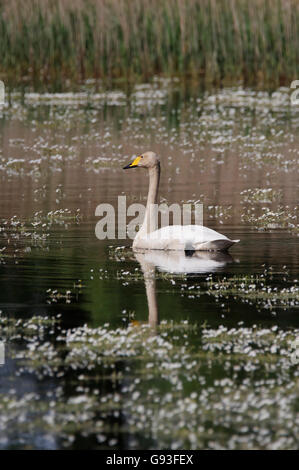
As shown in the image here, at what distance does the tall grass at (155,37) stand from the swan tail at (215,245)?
2296cm

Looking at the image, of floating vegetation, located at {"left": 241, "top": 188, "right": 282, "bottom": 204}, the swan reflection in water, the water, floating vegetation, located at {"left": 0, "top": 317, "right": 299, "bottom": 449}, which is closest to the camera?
floating vegetation, located at {"left": 0, "top": 317, "right": 299, "bottom": 449}

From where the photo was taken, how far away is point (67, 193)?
76.0 ft

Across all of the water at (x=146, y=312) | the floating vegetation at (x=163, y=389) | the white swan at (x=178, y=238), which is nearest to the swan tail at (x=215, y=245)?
the white swan at (x=178, y=238)

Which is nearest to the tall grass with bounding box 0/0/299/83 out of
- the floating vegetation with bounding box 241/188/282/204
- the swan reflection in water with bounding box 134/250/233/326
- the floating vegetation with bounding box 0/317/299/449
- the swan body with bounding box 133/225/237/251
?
the floating vegetation with bounding box 241/188/282/204

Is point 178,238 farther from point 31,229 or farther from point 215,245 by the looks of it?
point 31,229

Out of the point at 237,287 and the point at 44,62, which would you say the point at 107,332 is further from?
the point at 44,62

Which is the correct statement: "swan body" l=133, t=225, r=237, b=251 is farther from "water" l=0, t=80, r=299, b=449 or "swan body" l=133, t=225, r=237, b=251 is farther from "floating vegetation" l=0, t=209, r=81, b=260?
"floating vegetation" l=0, t=209, r=81, b=260

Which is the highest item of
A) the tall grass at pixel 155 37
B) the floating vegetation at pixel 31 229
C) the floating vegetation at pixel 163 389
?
the tall grass at pixel 155 37

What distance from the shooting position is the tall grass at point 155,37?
3900 cm

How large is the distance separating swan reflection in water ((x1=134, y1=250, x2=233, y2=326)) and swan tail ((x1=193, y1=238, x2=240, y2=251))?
0.31 ft

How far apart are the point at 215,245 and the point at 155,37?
80.3ft

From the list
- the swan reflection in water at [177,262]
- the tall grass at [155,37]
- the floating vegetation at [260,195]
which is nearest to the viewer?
the swan reflection in water at [177,262]

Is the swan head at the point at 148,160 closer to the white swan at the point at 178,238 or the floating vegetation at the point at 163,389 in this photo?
the white swan at the point at 178,238

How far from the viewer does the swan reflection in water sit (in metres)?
15.2
